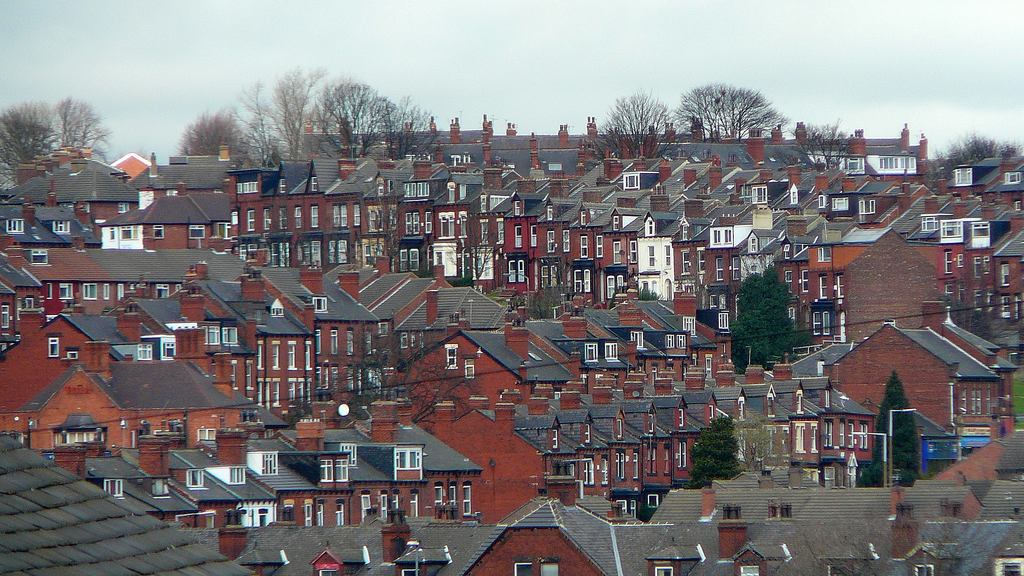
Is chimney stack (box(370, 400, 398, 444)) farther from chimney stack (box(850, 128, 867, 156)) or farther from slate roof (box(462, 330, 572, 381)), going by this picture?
chimney stack (box(850, 128, 867, 156))

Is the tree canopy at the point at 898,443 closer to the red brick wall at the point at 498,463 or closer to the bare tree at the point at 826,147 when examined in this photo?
the red brick wall at the point at 498,463

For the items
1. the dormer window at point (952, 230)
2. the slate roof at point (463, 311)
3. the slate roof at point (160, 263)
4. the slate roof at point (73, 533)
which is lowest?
the slate roof at point (73, 533)

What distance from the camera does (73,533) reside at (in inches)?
402

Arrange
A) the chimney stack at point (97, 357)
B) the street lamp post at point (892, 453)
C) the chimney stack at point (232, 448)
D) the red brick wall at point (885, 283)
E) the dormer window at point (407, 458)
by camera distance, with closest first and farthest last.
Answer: the chimney stack at point (232, 448)
the dormer window at point (407, 458)
the chimney stack at point (97, 357)
the street lamp post at point (892, 453)
the red brick wall at point (885, 283)

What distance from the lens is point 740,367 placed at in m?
93.9

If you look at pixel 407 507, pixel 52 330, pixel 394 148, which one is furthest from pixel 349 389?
pixel 394 148

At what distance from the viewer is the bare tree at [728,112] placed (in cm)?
15338

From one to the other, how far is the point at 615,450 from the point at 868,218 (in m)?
39.8

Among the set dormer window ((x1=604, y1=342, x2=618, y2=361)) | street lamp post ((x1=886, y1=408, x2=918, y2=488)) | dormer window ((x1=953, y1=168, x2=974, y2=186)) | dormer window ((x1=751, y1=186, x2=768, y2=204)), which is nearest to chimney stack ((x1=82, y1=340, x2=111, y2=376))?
dormer window ((x1=604, y1=342, x2=618, y2=361))

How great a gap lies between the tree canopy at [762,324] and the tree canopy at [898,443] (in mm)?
12507

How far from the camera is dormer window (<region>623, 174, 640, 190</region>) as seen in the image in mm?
121125

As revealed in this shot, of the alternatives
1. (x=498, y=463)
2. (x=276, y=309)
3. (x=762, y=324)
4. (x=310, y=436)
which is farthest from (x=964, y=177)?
(x=310, y=436)

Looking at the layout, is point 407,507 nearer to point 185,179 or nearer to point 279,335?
point 279,335

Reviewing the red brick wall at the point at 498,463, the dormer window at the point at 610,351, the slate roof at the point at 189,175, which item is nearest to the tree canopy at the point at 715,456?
the red brick wall at the point at 498,463
